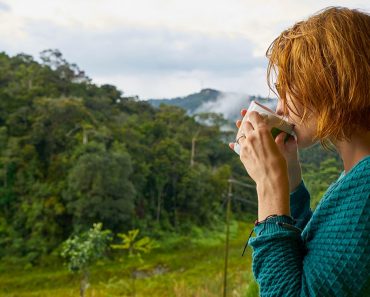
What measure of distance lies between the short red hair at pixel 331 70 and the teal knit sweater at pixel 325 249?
59 millimetres

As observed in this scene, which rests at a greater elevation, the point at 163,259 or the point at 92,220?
the point at 92,220

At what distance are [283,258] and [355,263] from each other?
0.27 ft

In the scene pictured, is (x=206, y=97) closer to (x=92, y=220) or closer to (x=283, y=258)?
(x=92, y=220)

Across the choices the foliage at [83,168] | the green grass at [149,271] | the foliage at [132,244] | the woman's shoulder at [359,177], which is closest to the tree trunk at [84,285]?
the foliage at [132,244]

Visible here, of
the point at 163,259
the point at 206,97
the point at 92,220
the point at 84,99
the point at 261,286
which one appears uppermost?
the point at 206,97

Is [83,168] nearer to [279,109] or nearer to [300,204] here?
[300,204]

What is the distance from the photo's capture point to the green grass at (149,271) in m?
10.4

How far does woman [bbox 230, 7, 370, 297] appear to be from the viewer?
1.70 feet

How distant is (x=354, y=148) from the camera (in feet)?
1.97

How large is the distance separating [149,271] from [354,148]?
507 inches

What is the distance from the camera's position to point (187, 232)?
15852mm

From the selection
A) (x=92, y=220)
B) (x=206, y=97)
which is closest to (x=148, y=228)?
(x=92, y=220)

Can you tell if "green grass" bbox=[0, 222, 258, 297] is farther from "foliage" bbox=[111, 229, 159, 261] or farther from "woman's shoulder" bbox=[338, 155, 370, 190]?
"woman's shoulder" bbox=[338, 155, 370, 190]

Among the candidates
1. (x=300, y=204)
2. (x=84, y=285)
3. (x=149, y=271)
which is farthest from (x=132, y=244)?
(x=149, y=271)
